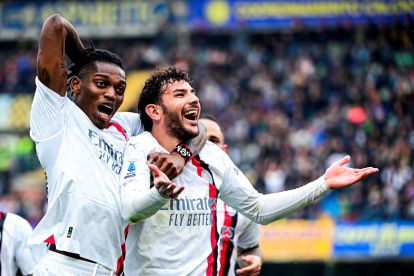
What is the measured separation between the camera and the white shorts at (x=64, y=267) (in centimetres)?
497

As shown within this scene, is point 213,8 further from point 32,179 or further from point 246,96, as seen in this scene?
point 32,179

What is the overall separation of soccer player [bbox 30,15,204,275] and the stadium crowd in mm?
10996

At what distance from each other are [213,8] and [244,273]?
19.3 metres

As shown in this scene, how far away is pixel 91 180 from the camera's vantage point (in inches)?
199

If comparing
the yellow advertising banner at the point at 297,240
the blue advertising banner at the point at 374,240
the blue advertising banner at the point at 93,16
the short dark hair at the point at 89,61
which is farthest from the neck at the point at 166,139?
the blue advertising banner at the point at 93,16

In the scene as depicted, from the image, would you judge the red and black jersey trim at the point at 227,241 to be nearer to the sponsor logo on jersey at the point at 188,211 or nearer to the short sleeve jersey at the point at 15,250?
the short sleeve jersey at the point at 15,250

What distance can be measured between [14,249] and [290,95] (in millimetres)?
16440

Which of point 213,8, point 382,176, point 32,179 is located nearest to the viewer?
point 382,176

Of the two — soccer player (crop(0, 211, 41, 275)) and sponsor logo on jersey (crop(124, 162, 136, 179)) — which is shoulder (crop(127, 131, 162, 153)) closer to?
sponsor logo on jersey (crop(124, 162, 136, 179))

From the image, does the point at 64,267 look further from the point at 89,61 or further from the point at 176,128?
the point at 89,61

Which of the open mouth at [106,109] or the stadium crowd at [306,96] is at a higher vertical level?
the stadium crowd at [306,96]

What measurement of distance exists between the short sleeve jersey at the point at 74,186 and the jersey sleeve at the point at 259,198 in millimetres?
785

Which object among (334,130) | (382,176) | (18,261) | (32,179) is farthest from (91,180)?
(32,179)

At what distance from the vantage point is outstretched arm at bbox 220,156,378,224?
5.07 meters
